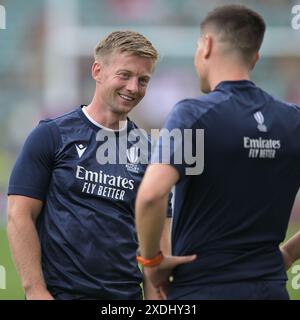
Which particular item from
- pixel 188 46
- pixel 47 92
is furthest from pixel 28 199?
pixel 188 46

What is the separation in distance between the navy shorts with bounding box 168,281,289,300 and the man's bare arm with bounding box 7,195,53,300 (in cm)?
70

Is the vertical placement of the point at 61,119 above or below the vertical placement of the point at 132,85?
below

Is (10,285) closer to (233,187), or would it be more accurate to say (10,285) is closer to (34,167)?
(34,167)

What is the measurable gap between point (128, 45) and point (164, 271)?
1242mm

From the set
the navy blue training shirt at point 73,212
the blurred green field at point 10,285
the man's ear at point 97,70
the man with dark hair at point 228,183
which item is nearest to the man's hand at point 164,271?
the man with dark hair at point 228,183

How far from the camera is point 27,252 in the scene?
3.90 m

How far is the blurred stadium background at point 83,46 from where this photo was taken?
17328 millimetres

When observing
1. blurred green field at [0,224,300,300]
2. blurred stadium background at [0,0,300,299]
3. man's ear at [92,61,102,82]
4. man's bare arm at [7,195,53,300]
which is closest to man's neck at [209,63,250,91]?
man's ear at [92,61,102,82]

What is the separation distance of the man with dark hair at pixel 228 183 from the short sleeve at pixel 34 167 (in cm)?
75

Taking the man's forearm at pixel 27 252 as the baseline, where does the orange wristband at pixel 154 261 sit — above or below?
above

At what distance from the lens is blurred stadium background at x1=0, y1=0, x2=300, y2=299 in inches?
682

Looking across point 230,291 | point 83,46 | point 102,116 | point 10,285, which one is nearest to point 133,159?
point 102,116

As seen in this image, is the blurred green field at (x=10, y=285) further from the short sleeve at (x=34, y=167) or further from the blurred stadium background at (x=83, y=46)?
the blurred stadium background at (x=83, y=46)
